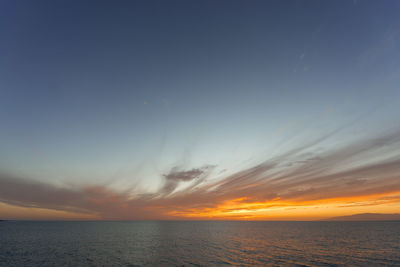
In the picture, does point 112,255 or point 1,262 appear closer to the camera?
point 1,262

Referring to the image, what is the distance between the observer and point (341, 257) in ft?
161

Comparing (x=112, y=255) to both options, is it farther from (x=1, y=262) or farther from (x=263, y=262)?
(x=263, y=262)

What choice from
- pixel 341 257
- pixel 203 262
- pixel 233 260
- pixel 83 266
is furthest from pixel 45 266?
pixel 341 257

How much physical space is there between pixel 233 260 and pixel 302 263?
16.1 metres

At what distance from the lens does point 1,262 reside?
4525 cm

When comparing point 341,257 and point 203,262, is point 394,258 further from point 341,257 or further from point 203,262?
point 203,262

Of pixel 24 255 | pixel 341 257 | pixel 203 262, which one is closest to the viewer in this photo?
pixel 203 262

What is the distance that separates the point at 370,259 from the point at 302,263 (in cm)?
1975

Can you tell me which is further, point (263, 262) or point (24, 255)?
point (24, 255)

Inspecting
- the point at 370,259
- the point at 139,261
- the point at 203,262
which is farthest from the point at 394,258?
the point at 139,261

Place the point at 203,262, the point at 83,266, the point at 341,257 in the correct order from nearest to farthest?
the point at 83,266
the point at 203,262
the point at 341,257

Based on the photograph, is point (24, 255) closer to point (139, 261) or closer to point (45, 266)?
point (45, 266)

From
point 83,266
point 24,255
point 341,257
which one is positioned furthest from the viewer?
point 24,255

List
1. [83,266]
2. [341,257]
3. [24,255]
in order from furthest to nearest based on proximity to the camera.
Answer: [24,255] < [341,257] < [83,266]
